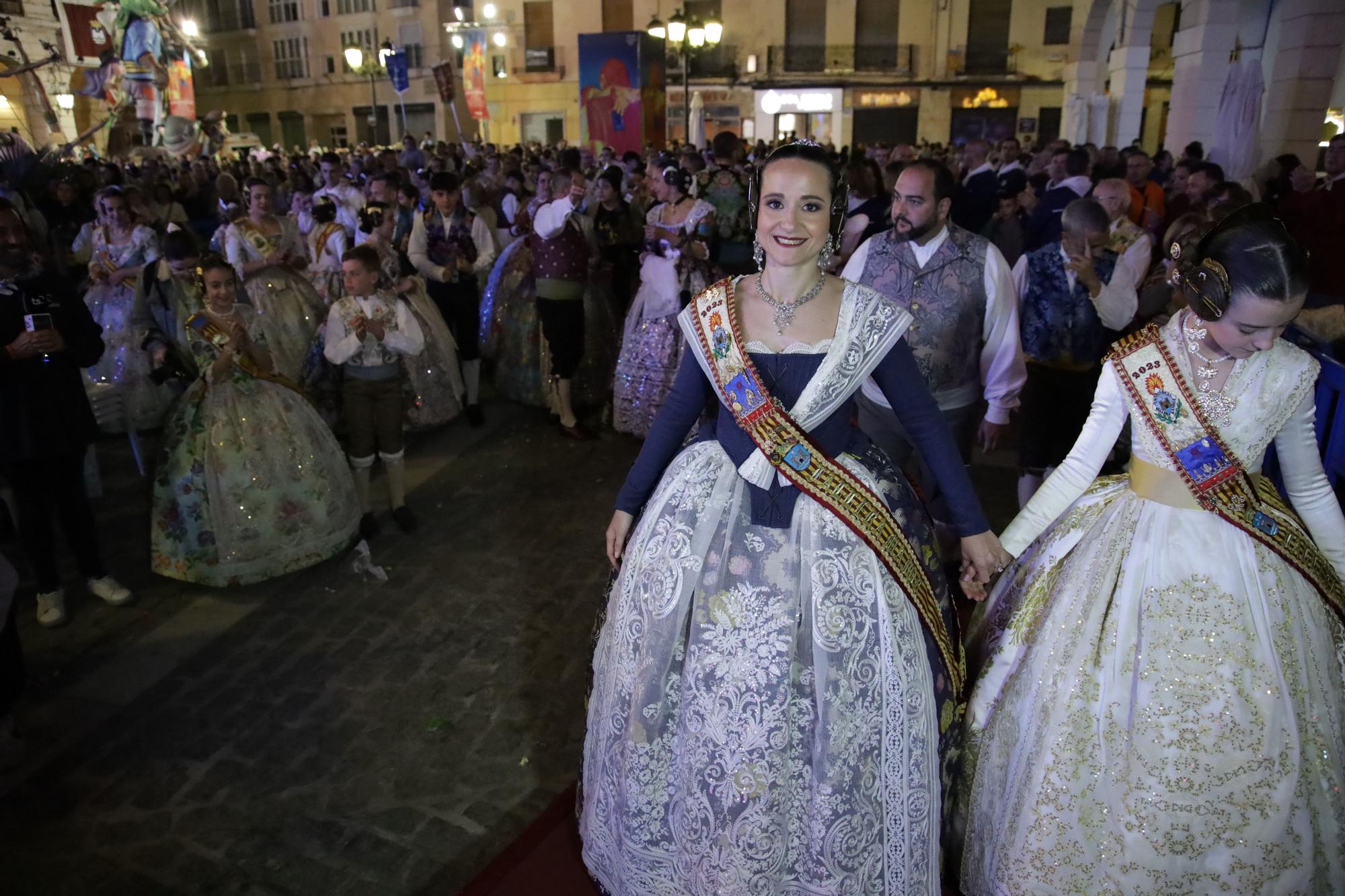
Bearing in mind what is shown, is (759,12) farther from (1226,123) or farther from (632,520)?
(632,520)

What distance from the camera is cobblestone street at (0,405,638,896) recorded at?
3037mm

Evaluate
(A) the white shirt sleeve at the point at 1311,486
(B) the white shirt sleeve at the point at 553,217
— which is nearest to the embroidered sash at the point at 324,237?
(B) the white shirt sleeve at the point at 553,217

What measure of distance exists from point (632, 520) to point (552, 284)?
4284 mm

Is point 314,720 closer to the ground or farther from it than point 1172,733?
closer to the ground

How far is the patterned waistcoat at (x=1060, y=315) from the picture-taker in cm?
441

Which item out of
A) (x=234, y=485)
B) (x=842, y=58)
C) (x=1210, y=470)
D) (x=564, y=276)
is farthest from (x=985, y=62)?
(x=1210, y=470)

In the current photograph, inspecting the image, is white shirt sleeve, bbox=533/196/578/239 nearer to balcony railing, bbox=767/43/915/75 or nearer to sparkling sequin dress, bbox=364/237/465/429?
sparkling sequin dress, bbox=364/237/465/429

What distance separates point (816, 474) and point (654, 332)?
4.41m

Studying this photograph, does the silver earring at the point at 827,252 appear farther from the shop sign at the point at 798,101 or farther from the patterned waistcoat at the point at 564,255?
the shop sign at the point at 798,101

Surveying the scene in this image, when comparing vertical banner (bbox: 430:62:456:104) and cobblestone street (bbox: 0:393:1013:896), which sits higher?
vertical banner (bbox: 430:62:456:104)

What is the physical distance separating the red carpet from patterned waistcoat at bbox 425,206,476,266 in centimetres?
506

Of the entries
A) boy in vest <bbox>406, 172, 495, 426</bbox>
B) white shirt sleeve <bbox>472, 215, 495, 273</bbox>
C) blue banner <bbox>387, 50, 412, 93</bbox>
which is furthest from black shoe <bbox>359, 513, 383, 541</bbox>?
blue banner <bbox>387, 50, 412, 93</bbox>

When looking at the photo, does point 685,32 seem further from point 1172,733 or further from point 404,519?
point 1172,733

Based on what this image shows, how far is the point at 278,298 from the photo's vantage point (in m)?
6.98
